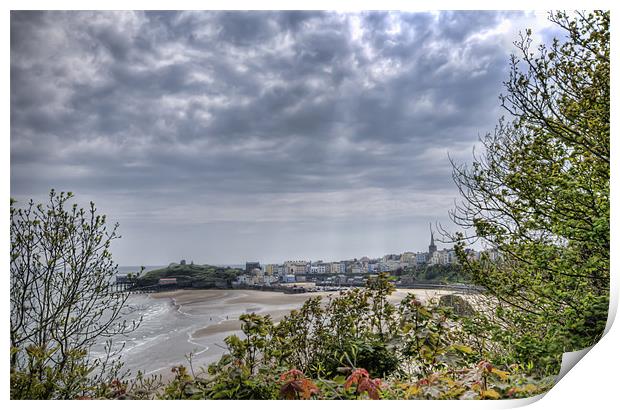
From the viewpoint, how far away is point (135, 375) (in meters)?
3.17

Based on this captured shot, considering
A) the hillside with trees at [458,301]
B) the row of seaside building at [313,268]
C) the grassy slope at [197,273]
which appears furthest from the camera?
the row of seaside building at [313,268]

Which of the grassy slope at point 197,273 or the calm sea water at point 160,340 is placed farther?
the grassy slope at point 197,273

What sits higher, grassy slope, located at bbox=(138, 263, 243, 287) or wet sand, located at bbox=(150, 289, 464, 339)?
grassy slope, located at bbox=(138, 263, 243, 287)

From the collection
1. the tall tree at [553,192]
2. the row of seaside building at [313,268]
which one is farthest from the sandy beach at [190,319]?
the tall tree at [553,192]

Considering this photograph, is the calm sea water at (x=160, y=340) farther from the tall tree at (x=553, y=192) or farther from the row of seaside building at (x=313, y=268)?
the tall tree at (x=553, y=192)

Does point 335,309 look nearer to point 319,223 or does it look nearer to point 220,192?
point 319,223

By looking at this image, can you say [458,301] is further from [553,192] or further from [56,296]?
[56,296]

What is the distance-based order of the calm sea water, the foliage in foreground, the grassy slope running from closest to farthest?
the foliage in foreground, the calm sea water, the grassy slope

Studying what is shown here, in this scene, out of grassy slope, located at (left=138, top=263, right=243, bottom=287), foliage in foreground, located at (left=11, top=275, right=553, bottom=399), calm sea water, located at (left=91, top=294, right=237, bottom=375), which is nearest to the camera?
foliage in foreground, located at (left=11, top=275, right=553, bottom=399)

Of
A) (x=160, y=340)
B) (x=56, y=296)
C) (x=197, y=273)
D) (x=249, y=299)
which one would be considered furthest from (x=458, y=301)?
(x=56, y=296)

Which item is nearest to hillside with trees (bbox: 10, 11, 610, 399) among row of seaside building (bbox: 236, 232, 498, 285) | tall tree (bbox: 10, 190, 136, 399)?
tall tree (bbox: 10, 190, 136, 399)

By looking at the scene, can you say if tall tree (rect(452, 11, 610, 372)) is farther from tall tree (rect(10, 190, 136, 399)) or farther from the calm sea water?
tall tree (rect(10, 190, 136, 399))

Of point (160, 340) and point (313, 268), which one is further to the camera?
point (313, 268)
